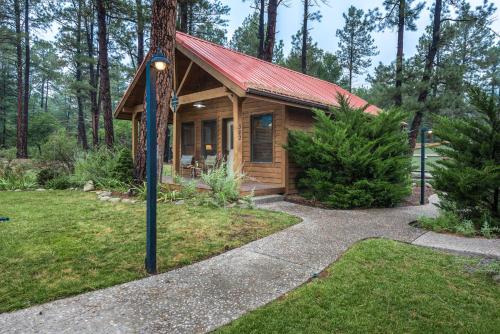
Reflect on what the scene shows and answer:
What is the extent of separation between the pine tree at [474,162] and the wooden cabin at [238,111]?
3.41 meters

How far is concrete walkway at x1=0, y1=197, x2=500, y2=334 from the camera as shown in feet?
6.72

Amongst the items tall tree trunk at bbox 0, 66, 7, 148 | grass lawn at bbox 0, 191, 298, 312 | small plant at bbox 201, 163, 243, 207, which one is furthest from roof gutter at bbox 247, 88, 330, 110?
tall tree trunk at bbox 0, 66, 7, 148

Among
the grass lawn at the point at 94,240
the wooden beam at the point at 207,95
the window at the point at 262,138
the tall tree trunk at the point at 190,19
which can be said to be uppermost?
the tall tree trunk at the point at 190,19

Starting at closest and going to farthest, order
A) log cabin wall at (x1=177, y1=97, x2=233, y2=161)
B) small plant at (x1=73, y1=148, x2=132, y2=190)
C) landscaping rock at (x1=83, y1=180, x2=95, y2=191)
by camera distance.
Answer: small plant at (x1=73, y1=148, x2=132, y2=190)
landscaping rock at (x1=83, y1=180, x2=95, y2=191)
log cabin wall at (x1=177, y1=97, x2=233, y2=161)

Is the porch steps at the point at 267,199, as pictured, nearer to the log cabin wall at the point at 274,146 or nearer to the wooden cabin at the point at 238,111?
the wooden cabin at the point at 238,111

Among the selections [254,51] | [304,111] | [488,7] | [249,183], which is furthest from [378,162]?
[254,51]

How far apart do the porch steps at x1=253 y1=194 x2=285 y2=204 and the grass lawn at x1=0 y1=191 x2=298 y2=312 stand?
115 centimetres

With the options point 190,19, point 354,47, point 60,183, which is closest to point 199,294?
point 60,183

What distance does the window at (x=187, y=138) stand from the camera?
10969 millimetres

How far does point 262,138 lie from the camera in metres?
8.59

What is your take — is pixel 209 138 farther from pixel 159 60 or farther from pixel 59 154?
pixel 159 60

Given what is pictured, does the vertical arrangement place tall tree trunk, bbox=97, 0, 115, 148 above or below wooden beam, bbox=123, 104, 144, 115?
above

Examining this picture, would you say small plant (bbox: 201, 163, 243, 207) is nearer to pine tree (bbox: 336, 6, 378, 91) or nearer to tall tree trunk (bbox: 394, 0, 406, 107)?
tall tree trunk (bbox: 394, 0, 406, 107)

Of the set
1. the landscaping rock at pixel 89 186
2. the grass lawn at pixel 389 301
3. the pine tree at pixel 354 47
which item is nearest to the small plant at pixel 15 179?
the landscaping rock at pixel 89 186
